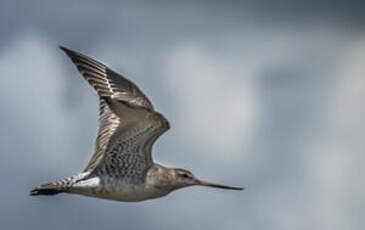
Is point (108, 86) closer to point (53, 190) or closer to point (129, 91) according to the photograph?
point (129, 91)

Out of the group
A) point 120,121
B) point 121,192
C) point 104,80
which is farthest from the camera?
point 104,80

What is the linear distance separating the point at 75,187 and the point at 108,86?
6.04 feet

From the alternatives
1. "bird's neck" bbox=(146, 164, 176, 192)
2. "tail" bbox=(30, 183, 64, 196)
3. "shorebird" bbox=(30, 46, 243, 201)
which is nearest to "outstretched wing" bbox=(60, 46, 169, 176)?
"shorebird" bbox=(30, 46, 243, 201)

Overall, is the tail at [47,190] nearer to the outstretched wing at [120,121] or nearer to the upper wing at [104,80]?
the outstretched wing at [120,121]

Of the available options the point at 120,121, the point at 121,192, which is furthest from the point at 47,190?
the point at 120,121

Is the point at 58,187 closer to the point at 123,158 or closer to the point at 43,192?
the point at 43,192

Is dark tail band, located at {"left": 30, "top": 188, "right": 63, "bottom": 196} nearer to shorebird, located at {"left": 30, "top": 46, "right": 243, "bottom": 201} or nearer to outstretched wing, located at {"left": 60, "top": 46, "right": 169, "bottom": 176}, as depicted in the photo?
shorebird, located at {"left": 30, "top": 46, "right": 243, "bottom": 201}

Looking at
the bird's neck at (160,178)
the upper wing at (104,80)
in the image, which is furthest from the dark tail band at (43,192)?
the upper wing at (104,80)

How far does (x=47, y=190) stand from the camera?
15.8 m

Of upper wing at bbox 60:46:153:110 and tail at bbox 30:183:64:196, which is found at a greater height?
upper wing at bbox 60:46:153:110

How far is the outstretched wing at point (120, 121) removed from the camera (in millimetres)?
14755

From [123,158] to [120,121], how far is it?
739mm

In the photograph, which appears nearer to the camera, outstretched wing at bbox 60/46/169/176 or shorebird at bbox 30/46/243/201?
outstretched wing at bbox 60/46/169/176

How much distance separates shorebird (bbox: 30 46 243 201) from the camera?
1519 cm
